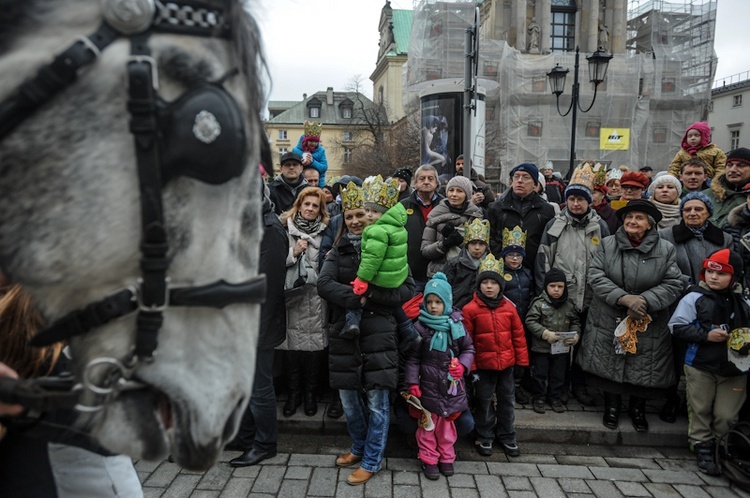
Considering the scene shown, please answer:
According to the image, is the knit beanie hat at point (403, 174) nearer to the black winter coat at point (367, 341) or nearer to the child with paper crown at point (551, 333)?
the child with paper crown at point (551, 333)

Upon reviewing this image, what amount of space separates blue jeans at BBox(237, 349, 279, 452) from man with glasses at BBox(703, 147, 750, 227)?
15.8 feet

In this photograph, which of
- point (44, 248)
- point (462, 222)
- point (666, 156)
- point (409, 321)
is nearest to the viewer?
point (44, 248)

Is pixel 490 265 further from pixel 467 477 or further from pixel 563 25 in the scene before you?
pixel 563 25

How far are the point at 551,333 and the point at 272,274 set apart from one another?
2.93m

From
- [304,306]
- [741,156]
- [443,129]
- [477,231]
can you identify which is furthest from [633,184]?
[443,129]

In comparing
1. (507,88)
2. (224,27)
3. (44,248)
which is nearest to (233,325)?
(44,248)

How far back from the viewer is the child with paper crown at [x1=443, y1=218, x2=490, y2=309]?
5.21m

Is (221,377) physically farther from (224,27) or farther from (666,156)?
(666,156)

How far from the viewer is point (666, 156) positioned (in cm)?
2636

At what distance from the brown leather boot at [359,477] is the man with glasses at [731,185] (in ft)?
14.4

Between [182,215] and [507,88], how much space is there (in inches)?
1100

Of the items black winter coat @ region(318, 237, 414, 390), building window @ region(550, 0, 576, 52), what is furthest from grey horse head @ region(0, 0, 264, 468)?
building window @ region(550, 0, 576, 52)

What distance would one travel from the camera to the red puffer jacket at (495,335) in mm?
4703

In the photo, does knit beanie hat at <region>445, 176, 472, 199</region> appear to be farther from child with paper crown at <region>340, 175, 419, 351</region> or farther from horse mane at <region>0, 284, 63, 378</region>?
horse mane at <region>0, 284, 63, 378</region>
